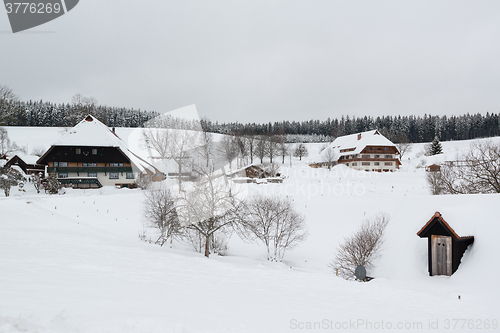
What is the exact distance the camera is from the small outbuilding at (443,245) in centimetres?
965

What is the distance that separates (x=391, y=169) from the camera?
6756 cm

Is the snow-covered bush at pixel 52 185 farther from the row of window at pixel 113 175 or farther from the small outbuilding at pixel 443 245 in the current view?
the small outbuilding at pixel 443 245

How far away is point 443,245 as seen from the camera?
9891 mm

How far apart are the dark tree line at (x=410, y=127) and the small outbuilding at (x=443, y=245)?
104131 mm

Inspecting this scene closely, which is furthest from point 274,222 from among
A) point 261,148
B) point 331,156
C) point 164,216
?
point 331,156

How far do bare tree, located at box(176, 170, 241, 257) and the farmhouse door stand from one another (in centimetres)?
1184

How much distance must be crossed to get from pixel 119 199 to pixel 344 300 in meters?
31.5

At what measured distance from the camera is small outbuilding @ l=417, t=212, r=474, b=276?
9648mm

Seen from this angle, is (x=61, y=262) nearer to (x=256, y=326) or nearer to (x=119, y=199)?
(x=256, y=326)

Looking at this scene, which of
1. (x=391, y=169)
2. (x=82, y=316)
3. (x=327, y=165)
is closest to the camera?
(x=82, y=316)

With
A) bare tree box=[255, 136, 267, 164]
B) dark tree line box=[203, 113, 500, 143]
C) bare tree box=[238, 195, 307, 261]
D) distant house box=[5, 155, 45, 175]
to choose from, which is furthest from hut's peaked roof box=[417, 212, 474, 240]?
dark tree line box=[203, 113, 500, 143]

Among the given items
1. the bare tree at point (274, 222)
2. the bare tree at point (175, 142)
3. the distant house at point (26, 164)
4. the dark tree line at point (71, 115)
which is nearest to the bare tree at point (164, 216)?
the bare tree at point (274, 222)

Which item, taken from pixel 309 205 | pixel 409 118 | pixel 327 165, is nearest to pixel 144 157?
pixel 309 205

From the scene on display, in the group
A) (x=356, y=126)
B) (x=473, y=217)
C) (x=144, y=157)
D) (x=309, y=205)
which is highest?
(x=356, y=126)
